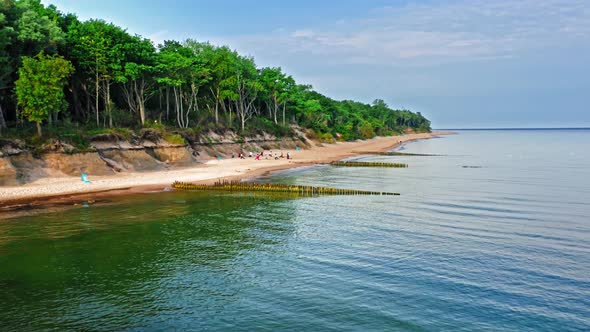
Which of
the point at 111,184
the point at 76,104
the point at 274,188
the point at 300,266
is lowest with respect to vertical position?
the point at 300,266

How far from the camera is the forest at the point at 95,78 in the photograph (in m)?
44.3

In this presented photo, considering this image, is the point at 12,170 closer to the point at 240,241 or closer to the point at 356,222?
the point at 240,241

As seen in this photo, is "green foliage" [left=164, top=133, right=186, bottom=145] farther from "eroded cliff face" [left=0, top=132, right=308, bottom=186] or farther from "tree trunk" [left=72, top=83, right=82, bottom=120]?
"tree trunk" [left=72, top=83, right=82, bottom=120]

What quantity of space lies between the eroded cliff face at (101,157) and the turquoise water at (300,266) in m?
13.2

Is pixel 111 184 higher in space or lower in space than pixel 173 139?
lower

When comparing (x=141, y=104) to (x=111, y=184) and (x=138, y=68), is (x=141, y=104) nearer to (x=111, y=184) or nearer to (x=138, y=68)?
(x=138, y=68)

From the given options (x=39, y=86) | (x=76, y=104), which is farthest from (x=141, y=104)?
(x=39, y=86)

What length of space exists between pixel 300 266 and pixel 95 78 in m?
49.9

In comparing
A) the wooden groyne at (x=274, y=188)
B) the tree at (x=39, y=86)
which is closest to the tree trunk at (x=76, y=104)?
the tree at (x=39, y=86)

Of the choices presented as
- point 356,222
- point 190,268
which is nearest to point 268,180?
point 356,222

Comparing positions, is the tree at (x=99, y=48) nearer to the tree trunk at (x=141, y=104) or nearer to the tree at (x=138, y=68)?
the tree at (x=138, y=68)

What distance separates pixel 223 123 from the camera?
82.6 metres

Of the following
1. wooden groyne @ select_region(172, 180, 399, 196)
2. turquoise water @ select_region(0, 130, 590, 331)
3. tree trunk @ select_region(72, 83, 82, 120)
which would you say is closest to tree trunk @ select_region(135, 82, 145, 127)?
tree trunk @ select_region(72, 83, 82, 120)

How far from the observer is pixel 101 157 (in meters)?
49.8
